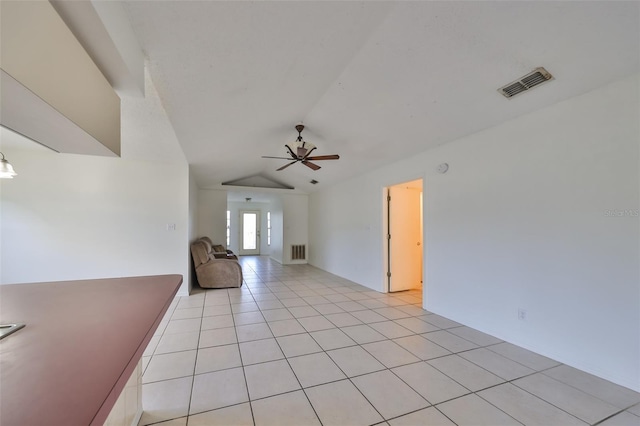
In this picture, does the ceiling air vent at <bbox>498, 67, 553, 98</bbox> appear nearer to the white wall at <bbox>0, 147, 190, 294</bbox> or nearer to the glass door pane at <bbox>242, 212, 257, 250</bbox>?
the white wall at <bbox>0, 147, 190, 294</bbox>

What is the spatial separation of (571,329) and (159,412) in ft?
11.2

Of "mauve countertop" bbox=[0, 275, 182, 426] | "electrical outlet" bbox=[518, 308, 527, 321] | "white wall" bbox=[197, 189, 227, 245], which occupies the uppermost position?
"white wall" bbox=[197, 189, 227, 245]

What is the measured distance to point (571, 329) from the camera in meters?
2.36

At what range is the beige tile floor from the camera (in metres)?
1.74

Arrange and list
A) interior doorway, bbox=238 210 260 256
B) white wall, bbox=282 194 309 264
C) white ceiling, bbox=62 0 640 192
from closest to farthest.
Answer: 1. white ceiling, bbox=62 0 640 192
2. white wall, bbox=282 194 309 264
3. interior doorway, bbox=238 210 260 256

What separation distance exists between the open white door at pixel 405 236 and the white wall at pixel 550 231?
1.03m

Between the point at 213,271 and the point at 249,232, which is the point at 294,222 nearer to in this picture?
the point at 249,232

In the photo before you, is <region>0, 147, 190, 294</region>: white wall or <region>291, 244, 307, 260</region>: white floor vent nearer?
<region>0, 147, 190, 294</region>: white wall

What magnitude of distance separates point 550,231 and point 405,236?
2601 mm

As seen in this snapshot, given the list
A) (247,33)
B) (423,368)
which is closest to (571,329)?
(423,368)

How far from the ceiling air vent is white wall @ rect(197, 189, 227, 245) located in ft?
22.9

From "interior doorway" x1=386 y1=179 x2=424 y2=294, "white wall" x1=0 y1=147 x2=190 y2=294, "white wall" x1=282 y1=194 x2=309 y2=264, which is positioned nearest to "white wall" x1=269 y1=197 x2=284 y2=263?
"white wall" x1=282 y1=194 x2=309 y2=264

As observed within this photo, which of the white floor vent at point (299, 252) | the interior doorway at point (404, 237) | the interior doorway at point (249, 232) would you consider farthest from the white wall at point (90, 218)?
the interior doorway at point (249, 232)

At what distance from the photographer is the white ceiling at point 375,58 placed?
65.5 inches
